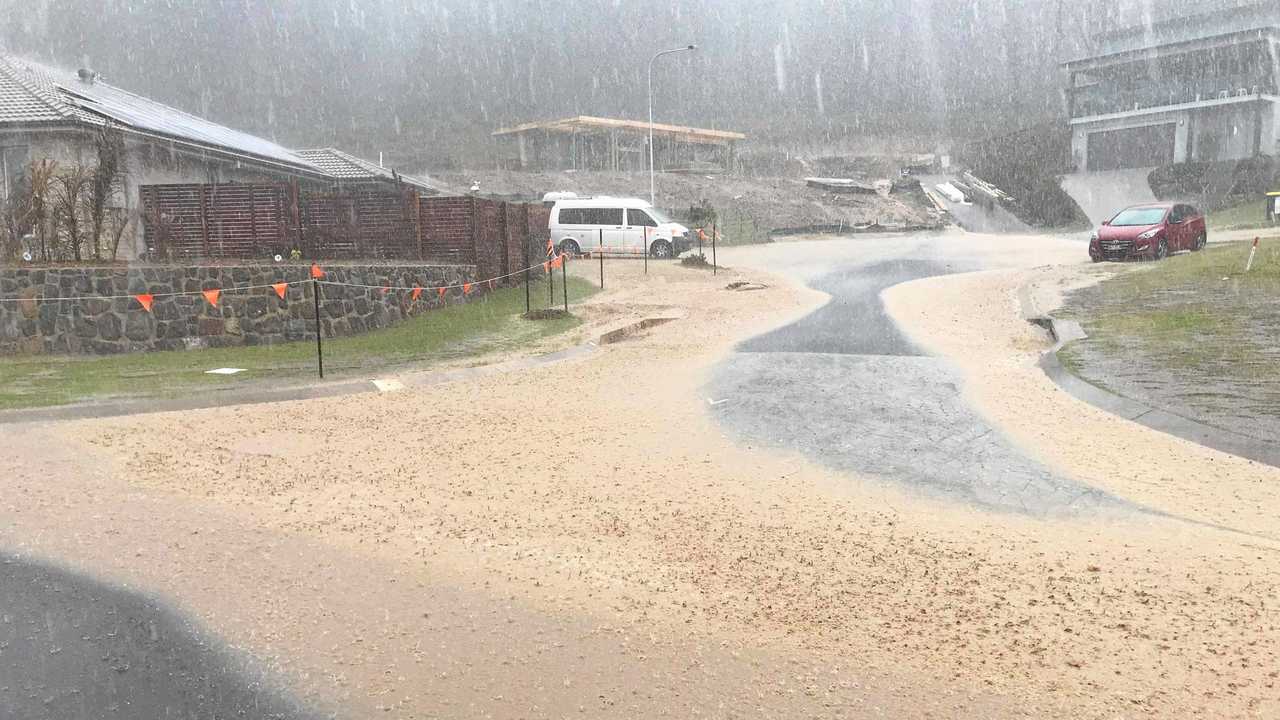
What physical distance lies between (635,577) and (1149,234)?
2423cm

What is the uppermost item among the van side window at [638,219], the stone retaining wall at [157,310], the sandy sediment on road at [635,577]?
the van side window at [638,219]

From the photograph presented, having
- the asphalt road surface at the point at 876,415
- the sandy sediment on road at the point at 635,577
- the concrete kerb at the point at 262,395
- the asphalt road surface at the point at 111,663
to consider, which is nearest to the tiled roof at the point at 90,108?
the concrete kerb at the point at 262,395

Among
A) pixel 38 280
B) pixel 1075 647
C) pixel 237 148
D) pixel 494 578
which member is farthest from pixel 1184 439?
pixel 237 148

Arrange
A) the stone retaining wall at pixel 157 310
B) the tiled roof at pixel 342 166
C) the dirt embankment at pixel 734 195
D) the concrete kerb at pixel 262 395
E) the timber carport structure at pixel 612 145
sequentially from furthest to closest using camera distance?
the timber carport structure at pixel 612 145
the dirt embankment at pixel 734 195
the tiled roof at pixel 342 166
the stone retaining wall at pixel 157 310
the concrete kerb at pixel 262 395

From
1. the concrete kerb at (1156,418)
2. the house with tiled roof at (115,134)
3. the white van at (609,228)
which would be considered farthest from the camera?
the white van at (609,228)

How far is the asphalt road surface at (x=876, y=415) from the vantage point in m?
6.36

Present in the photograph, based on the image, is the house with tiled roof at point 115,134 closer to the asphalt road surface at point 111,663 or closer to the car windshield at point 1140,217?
the asphalt road surface at point 111,663

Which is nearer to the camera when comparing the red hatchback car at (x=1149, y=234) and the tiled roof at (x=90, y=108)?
the tiled roof at (x=90, y=108)

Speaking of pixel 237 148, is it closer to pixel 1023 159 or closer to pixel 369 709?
pixel 369 709

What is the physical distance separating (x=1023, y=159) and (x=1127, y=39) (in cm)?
1041

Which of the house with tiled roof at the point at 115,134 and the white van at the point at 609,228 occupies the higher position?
the house with tiled roof at the point at 115,134

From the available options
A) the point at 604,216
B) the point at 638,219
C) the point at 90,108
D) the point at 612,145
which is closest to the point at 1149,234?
the point at 638,219

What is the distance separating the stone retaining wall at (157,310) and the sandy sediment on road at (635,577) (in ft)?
22.1

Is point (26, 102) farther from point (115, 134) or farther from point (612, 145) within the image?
point (612, 145)
